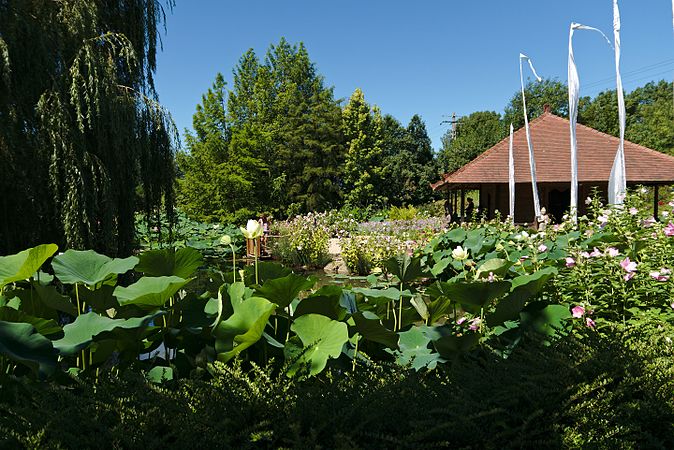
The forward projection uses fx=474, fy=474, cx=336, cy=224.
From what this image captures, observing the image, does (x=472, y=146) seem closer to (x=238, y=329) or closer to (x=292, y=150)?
(x=292, y=150)

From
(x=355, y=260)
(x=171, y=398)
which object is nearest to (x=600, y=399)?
(x=171, y=398)

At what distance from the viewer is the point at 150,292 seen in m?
1.34

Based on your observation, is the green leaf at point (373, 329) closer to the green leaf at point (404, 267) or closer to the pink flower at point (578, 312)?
the green leaf at point (404, 267)

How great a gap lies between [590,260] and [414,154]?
87.3 feet

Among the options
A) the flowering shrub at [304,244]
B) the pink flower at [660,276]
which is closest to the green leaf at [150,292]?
the pink flower at [660,276]

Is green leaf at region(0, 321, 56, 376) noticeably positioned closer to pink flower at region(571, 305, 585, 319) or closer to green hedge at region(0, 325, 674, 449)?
green hedge at region(0, 325, 674, 449)

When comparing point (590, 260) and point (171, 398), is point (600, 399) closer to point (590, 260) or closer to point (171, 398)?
point (171, 398)

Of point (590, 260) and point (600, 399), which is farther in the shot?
point (590, 260)

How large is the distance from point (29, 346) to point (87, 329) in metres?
0.14

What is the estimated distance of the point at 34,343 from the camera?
113 cm

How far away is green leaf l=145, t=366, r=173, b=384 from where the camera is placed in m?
1.41

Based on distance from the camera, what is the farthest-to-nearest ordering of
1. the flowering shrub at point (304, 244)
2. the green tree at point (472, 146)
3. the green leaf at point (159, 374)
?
the green tree at point (472, 146), the flowering shrub at point (304, 244), the green leaf at point (159, 374)

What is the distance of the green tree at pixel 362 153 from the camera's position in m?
25.6

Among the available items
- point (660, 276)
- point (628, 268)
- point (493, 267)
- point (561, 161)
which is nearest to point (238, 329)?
point (493, 267)
